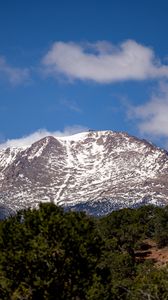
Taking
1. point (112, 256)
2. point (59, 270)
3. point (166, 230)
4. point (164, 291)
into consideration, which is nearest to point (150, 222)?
point (166, 230)

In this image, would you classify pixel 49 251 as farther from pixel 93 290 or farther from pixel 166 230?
pixel 166 230

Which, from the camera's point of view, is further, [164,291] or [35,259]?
[164,291]

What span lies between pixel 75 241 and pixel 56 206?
17.1ft

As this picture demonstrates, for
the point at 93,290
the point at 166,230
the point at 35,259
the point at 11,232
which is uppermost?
the point at 166,230

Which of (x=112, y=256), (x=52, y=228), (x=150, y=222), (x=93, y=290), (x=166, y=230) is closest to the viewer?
(x=93, y=290)

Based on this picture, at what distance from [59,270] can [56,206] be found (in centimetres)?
766

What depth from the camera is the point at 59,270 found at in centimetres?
5878

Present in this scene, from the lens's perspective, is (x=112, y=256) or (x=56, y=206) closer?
(x=56, y=206)

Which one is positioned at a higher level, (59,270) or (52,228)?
(52,228)

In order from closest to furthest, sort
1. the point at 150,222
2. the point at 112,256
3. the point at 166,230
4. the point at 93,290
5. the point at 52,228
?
the point at 93,290, the point at 52,228, the point at 112,256, the point at 166,230, the point at 150,222

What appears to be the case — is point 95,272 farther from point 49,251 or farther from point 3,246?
point 3,246

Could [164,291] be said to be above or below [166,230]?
below

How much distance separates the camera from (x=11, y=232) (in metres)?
62.7

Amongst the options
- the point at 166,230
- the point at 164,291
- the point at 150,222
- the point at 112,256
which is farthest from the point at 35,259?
the point at 150,222
